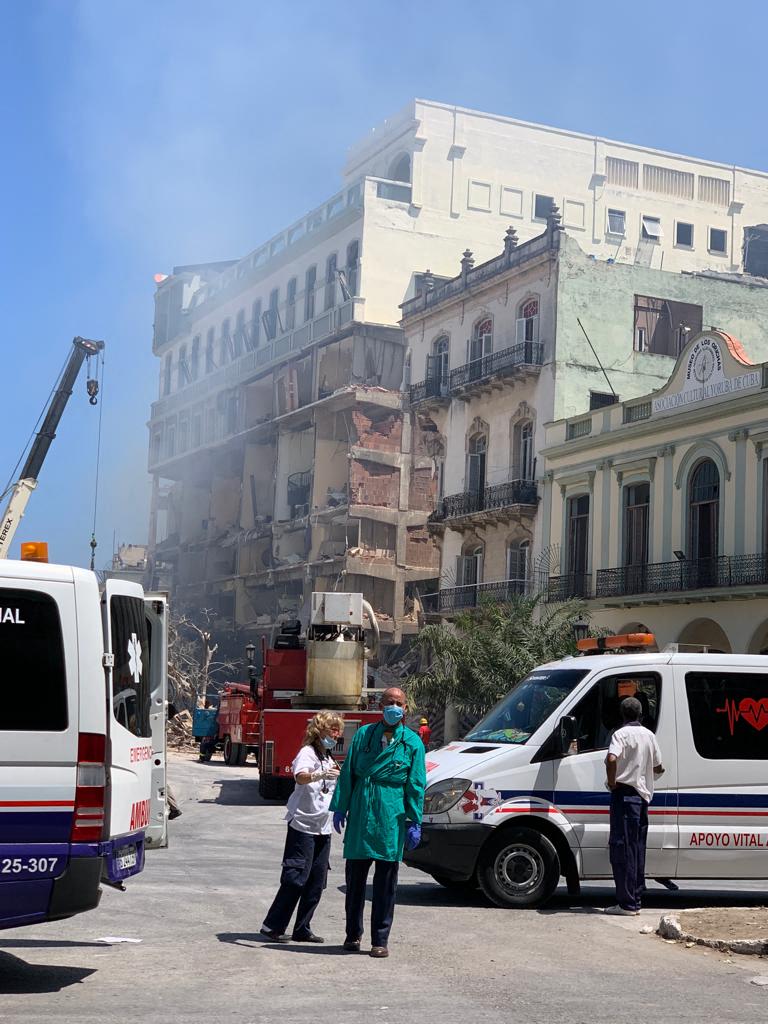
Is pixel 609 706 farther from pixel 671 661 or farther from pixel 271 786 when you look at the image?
pixel 271 786

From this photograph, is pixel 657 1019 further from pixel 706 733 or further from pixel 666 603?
pixel 666 603

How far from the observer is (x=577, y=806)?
474 inches

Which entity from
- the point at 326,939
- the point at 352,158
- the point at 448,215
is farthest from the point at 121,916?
the point at 352,158

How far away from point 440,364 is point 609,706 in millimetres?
37636

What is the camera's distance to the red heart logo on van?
12.5 m

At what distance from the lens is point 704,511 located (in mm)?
36000

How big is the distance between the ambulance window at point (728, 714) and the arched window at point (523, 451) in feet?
102

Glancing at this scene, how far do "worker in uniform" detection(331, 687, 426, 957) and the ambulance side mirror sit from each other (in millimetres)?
2764

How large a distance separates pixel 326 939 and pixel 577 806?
288 centimetres

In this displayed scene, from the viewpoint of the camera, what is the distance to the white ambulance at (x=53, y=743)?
25.4 ft

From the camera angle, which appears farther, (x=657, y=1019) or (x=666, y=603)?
(x=666, y=603)

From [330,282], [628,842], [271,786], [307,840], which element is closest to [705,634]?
[271,786]

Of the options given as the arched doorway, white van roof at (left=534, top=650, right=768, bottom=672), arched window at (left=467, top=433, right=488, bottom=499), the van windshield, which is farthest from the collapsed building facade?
white van roof at (left=534, top=650, right=768, bottom=672)

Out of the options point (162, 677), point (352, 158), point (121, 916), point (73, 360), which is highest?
point (352, 158)
